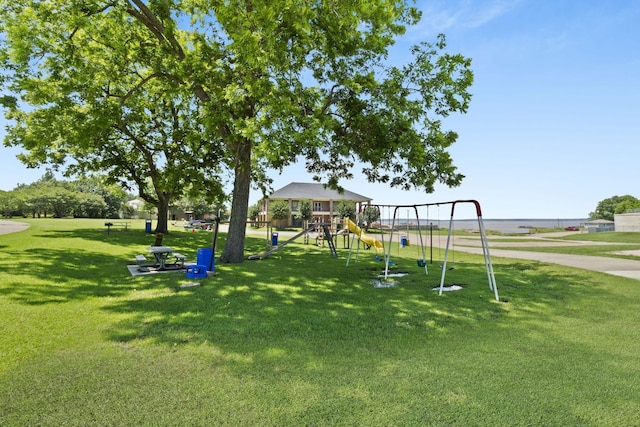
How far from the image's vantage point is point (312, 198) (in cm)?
5734

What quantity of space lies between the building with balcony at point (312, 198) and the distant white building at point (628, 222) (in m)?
32.8

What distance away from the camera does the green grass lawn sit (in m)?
3.23

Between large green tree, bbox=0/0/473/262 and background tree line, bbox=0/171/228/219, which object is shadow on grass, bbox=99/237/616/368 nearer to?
large green tree, bbox=0/0/473/262

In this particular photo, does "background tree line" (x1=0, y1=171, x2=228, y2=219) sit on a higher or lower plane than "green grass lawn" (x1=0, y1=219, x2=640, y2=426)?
higher

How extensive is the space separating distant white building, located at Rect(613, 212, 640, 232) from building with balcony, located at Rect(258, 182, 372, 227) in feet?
108

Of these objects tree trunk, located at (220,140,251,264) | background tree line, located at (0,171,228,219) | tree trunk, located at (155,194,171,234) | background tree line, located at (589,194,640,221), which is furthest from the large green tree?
background tree line, located at (589,194,640,221)

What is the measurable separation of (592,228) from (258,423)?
56889mm

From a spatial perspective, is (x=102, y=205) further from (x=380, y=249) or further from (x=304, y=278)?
(x=304, y=278)

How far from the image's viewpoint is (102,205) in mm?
69188

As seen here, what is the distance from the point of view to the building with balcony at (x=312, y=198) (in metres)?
56.5

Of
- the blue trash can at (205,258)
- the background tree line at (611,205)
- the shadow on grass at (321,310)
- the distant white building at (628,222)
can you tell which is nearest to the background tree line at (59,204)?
the blue trash can at (205,258)

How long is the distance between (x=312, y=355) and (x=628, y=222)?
173ft

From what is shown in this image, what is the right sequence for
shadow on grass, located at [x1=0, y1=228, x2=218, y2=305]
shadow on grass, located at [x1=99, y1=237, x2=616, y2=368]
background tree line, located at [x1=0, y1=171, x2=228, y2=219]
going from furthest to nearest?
background tree line, located at [x1=0, y1=171, x2=228, y2=219]
shadow on grass, located at [x1=0, y1=228, x2=218, y2=305]
shadow on grass, located at [x1=99, y1=237, x2=616, y2=368]

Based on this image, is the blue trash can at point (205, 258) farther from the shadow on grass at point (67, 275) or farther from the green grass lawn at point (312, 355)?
the green grass lawn at point (312, 355)
